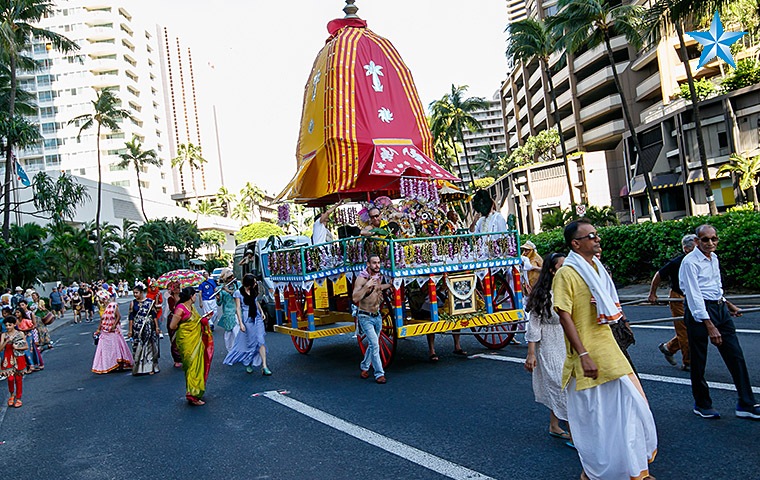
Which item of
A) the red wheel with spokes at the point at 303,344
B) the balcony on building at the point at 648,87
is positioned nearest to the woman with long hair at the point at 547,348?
the red wheel with spokes at the point at 303,344

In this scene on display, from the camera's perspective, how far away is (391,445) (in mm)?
6125

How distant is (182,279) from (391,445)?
5.37 meters

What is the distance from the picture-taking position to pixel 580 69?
188ft

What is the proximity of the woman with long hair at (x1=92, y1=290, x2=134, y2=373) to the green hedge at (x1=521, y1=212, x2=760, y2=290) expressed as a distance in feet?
31.8

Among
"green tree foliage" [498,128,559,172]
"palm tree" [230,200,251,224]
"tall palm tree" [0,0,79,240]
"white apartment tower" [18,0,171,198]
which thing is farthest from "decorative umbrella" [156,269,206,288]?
"palm tree" [230,200,251,224]

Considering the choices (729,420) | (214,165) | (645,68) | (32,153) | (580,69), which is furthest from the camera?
(214,165)

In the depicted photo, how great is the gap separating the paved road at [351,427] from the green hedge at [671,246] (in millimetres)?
3866

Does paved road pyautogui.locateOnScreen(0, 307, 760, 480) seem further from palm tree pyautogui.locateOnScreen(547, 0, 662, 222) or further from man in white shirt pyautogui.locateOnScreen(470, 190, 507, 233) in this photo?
palm tree pyautogui.locateOnScreen(547, 0, 662, 222)

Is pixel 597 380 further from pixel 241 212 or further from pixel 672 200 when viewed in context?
pixel 241 212

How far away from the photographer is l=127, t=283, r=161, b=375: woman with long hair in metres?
12.3

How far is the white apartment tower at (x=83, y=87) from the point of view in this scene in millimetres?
83500

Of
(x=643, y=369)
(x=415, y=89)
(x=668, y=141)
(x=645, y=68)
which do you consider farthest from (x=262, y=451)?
(x=645, y=68)

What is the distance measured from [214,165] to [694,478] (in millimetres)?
165685

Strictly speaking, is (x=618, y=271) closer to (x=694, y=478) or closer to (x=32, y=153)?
(x=694, y=478)
